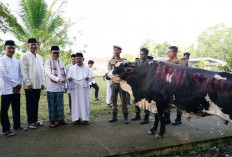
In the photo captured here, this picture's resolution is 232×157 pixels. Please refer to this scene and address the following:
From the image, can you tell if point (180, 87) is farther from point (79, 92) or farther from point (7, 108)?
point (7, 108)

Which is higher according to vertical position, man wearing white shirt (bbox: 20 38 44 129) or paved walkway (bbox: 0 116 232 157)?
man wearing white shirt (bbox: 20 38 44 129)

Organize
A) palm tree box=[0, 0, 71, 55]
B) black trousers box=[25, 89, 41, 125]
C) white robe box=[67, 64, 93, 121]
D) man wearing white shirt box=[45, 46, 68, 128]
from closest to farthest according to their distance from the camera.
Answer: black trousers box=[25, 89, 41, 125]
man wearing white shirt box=[45, 46, 68, 128]
white robe box=[67, 64, 93, 121]
palm tree box=[0, 0, 71, 55]

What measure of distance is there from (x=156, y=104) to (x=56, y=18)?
9264mm

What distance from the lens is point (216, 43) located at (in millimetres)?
46312

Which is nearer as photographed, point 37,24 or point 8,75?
point 8,75

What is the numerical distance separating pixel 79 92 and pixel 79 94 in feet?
0.19

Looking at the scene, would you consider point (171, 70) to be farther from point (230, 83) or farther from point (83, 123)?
point (83, 123)

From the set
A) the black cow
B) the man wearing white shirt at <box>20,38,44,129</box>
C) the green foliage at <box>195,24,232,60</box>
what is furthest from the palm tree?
the green foliage at <box>195,24,232,60</box>

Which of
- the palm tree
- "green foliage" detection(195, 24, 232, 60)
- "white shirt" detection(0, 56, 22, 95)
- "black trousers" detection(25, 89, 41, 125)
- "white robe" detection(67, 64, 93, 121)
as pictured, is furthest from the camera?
"green foliage" detection(195, 24, 232, 60)

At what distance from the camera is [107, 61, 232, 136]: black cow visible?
3.40 metres

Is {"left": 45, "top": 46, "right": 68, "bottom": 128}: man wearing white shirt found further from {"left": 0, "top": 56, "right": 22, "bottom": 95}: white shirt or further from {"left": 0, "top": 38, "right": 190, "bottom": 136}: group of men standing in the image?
{"left": 0, "top": 56, "right": 22, "bottom": 95}: white shirt

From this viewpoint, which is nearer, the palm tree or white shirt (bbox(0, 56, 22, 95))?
white shirt (bbox(0, 56, 22, 95))

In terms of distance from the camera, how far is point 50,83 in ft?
17.5

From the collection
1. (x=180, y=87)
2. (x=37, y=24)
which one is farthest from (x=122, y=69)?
(x=37, y=24)
